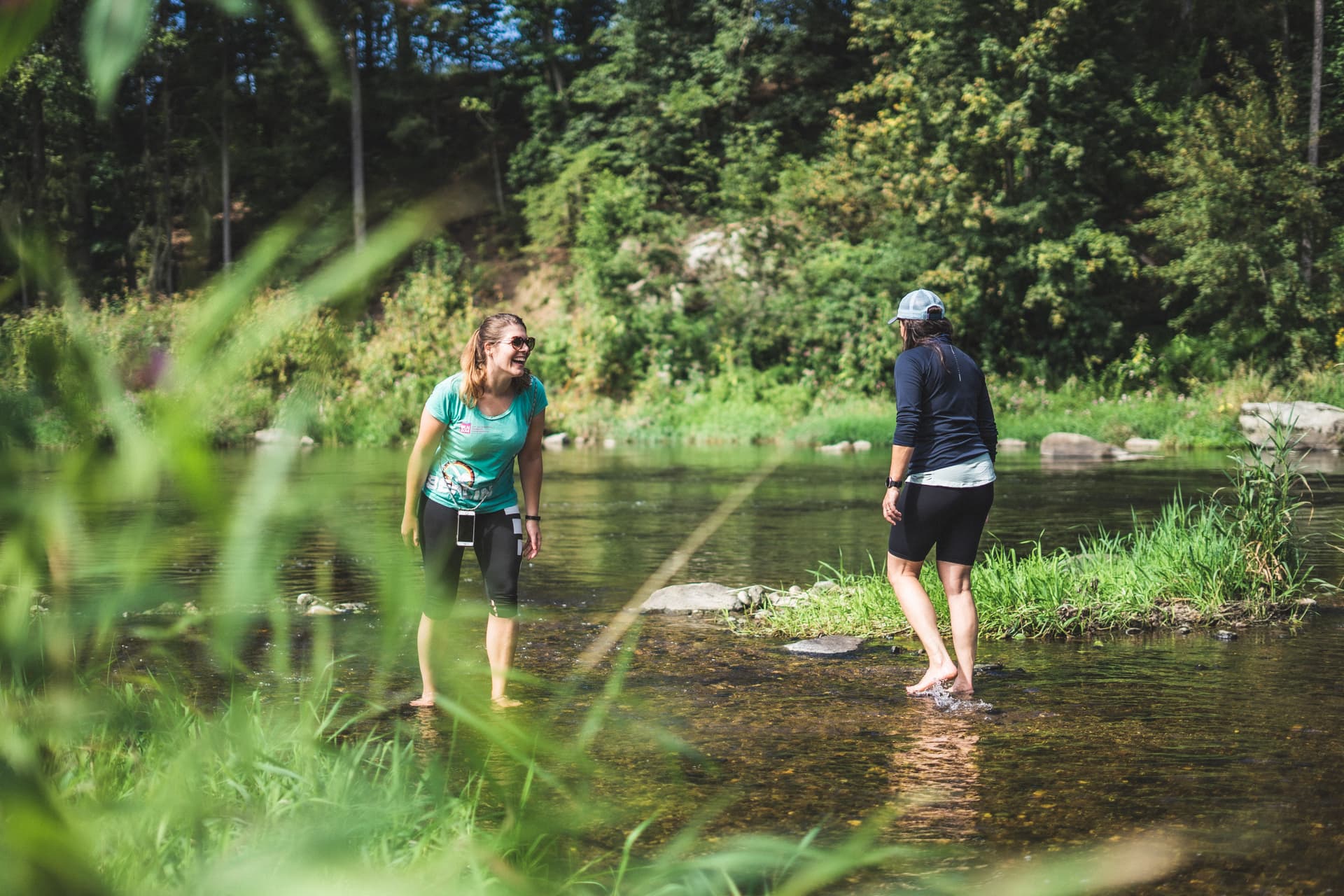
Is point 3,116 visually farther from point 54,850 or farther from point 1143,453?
point 1143,453

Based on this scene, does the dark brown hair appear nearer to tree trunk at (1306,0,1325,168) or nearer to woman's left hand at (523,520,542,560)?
woman's left hand at (523,520,542,560)

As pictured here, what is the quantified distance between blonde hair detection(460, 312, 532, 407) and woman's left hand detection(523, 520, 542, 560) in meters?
0.76

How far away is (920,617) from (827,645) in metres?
1.18

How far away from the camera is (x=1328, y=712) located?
5.34m

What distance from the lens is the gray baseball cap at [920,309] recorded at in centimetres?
599

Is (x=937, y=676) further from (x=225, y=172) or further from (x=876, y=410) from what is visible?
(x=876, y=410)

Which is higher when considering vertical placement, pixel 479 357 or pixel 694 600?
pixel 479 357

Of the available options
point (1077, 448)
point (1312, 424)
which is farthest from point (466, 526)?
point (1312, 424)

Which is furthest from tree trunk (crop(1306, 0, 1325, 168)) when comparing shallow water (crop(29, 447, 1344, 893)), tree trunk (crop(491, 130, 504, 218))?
shallow water (crop(29, 447, 1344, 893))

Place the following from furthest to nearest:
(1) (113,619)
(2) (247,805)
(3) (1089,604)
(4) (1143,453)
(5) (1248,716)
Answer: (4) (1143,453) < (3) (1089,604) < (5) (1248,716) < (2) (247,805) < (1) (113,619)

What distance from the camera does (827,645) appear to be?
23.1 ft

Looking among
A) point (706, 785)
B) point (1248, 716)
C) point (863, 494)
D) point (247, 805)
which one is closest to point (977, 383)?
point (1248, 716)

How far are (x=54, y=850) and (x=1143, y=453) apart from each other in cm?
2372

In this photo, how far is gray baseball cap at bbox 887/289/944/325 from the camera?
5988 millimetres
